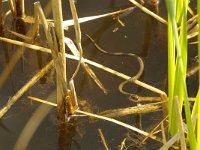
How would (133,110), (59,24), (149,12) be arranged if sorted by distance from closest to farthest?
(59,24) → (133,110) → (149,12)

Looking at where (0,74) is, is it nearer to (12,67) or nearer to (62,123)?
(12,67)

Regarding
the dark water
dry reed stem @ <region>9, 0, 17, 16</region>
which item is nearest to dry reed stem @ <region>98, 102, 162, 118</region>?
the dark water

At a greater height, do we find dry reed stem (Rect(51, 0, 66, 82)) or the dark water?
dry reed stem (Rect(51, 0, 66, 82))

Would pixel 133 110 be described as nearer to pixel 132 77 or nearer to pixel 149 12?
pixel 132 77

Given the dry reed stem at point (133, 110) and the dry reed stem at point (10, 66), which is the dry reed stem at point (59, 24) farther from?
the dry reed stem at point (10, 66)

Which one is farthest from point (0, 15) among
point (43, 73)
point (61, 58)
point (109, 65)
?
point (61, 58)

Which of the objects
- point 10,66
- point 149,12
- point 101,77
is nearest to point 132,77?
point 101,77

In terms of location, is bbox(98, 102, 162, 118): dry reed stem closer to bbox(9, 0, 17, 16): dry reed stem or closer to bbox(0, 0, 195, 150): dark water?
bbox(0, 0, 195, 150): dark water

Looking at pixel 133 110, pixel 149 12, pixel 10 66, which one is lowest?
pixel 133 110
